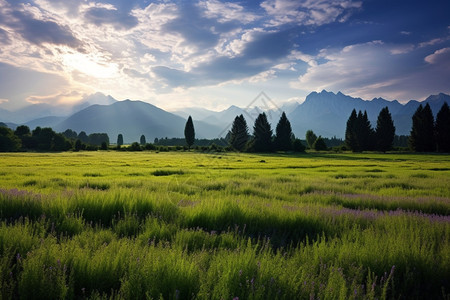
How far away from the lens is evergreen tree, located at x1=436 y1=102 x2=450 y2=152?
8375cm

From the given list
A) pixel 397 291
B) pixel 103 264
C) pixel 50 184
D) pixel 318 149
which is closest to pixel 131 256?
pixel 103 264

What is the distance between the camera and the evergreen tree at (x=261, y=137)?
3683 inches

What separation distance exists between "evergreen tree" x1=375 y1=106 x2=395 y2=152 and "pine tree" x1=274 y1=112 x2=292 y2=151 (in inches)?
1388

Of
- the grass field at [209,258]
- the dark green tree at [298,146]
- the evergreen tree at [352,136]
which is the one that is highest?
the evergreen tree at [352,136]

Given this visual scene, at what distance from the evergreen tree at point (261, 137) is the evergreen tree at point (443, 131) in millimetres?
59233

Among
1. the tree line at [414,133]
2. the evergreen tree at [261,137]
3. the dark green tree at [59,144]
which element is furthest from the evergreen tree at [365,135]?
the dark green tree at [59,144]

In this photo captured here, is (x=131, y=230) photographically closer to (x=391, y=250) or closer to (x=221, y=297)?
(x=221, y=297)

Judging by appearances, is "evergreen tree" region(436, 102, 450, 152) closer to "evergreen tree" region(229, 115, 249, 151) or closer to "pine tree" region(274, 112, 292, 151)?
"pine tree" region(274, 112, 292, 151)

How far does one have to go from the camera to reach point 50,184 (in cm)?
1124

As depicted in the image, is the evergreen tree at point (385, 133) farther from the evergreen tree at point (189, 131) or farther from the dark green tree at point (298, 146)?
the evergreen tree at point (189, 131)

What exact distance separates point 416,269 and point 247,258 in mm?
2456

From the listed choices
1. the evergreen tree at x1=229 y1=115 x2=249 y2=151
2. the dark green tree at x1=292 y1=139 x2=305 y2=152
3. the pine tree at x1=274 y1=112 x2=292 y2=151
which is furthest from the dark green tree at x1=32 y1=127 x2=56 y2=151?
the dark green tree at x1=292 y1=139 x2=305 y2=152

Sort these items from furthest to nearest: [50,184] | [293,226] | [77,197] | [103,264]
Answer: [50,184] < [77,197] < [293,226] < [103,264]

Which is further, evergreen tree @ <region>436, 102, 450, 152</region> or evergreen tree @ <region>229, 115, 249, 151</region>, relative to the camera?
evergreen tree @ <region>436, 102, 450, 152</region>
